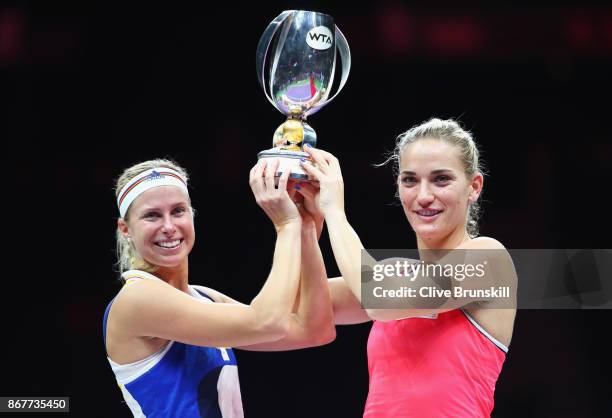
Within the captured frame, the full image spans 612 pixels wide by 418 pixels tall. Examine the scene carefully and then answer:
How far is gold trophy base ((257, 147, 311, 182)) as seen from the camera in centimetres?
244

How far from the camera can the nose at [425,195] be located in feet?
7.76

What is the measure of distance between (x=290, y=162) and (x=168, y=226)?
1.34 ft

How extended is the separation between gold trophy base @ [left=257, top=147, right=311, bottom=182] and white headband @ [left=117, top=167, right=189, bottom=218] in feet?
1.00

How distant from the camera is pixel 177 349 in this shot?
99.0 inches

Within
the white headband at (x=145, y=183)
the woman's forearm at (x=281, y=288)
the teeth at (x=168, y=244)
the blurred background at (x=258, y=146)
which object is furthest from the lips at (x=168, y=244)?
the blurred background at (x=258, y=146)

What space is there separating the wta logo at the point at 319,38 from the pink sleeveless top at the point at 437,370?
859 mm

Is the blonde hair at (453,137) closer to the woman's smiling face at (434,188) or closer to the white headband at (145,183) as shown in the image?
the woman's smiling face at (434,188)

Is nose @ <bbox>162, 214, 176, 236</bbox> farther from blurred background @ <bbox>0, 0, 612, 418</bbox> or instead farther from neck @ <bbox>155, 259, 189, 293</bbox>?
blurred background @ <bbox>0, 0, 612, 418</bbox>

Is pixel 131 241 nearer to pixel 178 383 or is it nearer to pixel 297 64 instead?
pixel 178 383

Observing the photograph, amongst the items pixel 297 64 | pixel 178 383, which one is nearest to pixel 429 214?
pixel 297 64

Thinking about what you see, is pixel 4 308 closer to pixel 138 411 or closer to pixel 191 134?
pixel 191 134

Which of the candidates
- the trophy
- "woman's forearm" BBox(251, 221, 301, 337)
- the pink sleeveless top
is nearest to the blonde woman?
"woman's forearm" BBox(251, 221, 301, 337)

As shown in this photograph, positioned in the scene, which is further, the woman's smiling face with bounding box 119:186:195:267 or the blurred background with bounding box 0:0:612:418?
the blurred background with bounding box 0:0:612:418

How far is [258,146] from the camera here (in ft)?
16.3
